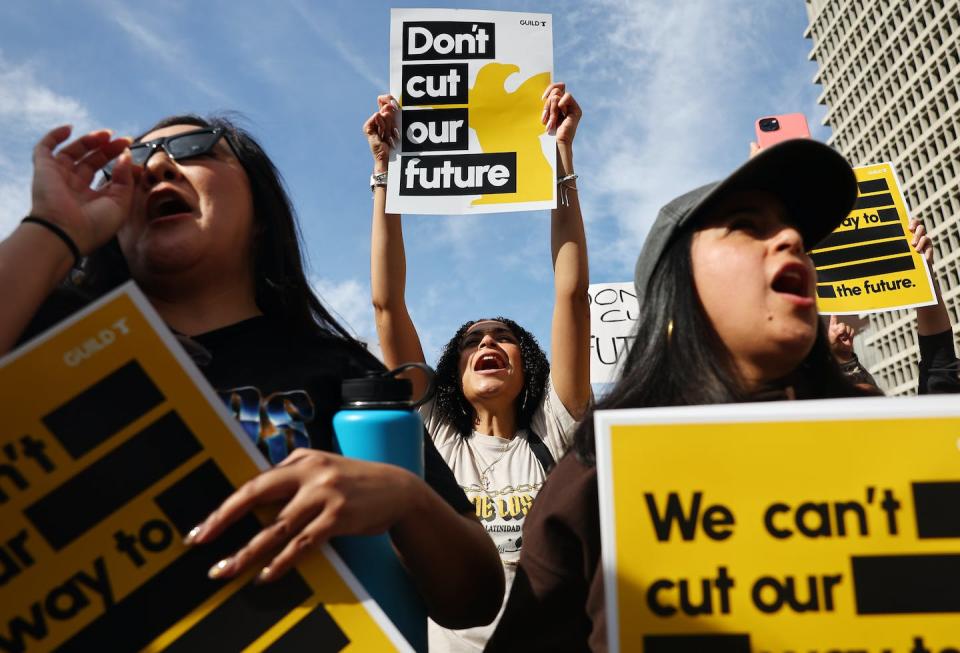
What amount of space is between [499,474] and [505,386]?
1.54 feet

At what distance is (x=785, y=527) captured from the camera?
46.3 inches

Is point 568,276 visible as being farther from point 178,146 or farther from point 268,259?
point 178,146

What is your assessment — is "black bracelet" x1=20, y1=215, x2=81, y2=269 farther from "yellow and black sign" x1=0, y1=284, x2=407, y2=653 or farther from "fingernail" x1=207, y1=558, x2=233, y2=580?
"fingernail" x1=207, y1=558, x2=233, y2=580

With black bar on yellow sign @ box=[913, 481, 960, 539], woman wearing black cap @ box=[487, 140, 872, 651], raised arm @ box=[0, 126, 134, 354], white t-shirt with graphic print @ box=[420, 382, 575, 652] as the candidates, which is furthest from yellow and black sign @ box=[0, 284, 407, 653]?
white t-shirt with graphic print @ box=[420, 382, 575, 652]

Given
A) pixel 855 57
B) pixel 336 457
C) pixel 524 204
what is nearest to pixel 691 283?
pixel 336 457

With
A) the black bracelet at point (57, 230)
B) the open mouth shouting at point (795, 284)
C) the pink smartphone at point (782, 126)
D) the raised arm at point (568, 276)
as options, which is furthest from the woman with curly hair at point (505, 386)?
the black bracelet at point (57, 230)

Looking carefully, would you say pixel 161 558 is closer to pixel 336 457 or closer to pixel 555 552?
pixel 336 457

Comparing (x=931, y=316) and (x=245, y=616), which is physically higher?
(x=931, y=316)

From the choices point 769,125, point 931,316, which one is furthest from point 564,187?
point 931,316

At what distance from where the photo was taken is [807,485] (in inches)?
46.8

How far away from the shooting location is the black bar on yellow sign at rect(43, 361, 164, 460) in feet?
3.70

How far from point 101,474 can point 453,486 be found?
0.70m

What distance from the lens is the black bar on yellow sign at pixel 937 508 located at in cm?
117

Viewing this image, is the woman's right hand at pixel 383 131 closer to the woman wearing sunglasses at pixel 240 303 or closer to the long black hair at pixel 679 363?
the woman wearing sunglasses at pixel 240 303
